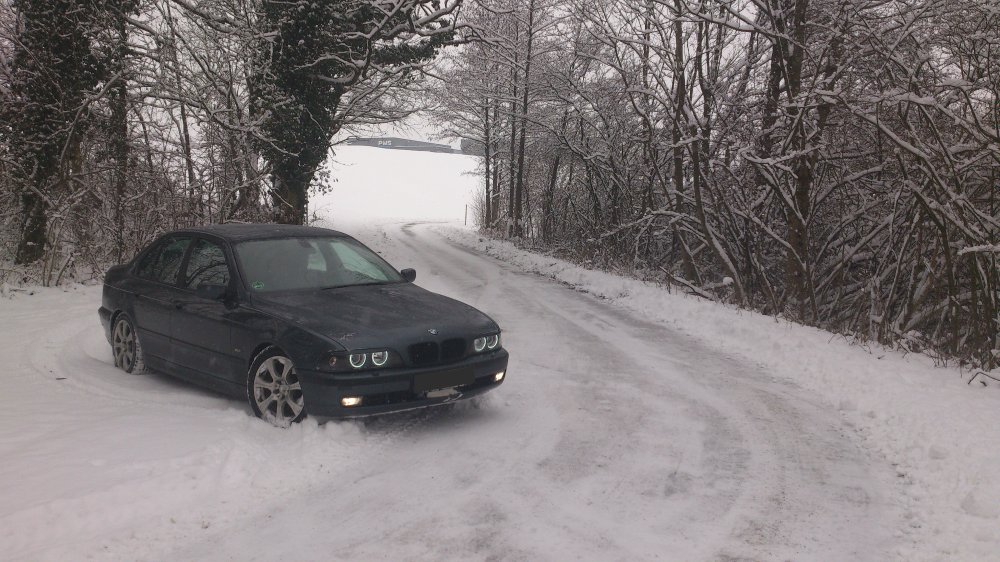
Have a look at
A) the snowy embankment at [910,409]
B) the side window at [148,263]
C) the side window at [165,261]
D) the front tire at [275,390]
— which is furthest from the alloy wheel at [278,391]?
the snowy embankment at [910,409]

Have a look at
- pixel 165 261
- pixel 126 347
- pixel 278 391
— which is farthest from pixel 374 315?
pixel 126 347

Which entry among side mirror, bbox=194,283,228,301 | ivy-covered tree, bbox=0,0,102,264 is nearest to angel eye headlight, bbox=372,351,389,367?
side mirror, bbox=194,283,228,301

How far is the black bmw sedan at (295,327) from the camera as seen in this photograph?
17.2ft

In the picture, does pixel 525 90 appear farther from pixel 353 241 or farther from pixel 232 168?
pixel 353 241

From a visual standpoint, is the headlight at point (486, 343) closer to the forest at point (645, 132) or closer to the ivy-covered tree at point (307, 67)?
the forest at point (645, 132)

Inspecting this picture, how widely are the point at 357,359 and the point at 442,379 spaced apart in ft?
2.21

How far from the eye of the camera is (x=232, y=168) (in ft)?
50.5

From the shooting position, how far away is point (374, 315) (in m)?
5.65

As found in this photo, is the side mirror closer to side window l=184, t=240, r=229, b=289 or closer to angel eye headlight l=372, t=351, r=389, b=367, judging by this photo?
side window l=184, t=240, r=229, b=289

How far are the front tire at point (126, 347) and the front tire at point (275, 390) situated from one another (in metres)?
2.10

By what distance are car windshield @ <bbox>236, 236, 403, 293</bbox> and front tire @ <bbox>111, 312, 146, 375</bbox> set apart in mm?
1726

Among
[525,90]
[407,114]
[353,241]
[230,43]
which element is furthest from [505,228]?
[353,241]

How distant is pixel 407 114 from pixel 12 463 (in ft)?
71.1

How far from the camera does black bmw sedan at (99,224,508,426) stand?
207 inches
